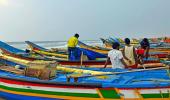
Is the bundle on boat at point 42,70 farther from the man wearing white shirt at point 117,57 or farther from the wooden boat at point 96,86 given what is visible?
the man wearing white shirt at point 117,57

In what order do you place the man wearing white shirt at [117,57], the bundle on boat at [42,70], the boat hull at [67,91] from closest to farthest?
the boat hull at [67,91] < the bundle on boat at [42,70] < the man wearing white shirt at [117,57]

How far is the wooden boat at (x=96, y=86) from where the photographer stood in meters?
6.43

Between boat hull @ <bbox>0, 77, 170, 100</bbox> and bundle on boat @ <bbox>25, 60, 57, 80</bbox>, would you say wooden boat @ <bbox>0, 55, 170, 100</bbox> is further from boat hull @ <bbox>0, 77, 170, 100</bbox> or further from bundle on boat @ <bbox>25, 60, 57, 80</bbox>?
bundle on boat @ <bbox>25, 60, 57, 80</bbox>

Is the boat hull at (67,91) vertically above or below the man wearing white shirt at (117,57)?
below

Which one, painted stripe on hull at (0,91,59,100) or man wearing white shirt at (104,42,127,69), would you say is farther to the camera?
man wearing white shirt at (104,42,127,69)

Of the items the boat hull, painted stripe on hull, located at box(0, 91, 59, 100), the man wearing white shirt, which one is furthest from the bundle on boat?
the man wearing white shirt

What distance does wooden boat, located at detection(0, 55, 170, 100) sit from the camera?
643 cm

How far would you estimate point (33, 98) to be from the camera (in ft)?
25.0

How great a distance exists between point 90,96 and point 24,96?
191 centimetres

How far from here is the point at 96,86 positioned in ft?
21.9

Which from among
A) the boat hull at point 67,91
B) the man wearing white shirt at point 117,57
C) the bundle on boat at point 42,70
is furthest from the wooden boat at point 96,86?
the man wearing white shirt at point 117,57

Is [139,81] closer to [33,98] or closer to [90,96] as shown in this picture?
[90,96]

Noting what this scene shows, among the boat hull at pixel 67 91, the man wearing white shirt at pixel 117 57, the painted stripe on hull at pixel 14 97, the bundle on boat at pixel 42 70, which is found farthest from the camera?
the man wearing white shirt at pixel 117 57

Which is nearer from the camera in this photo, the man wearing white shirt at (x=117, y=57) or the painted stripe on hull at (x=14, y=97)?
the painted stripe on hull at (x=14, y=97)
